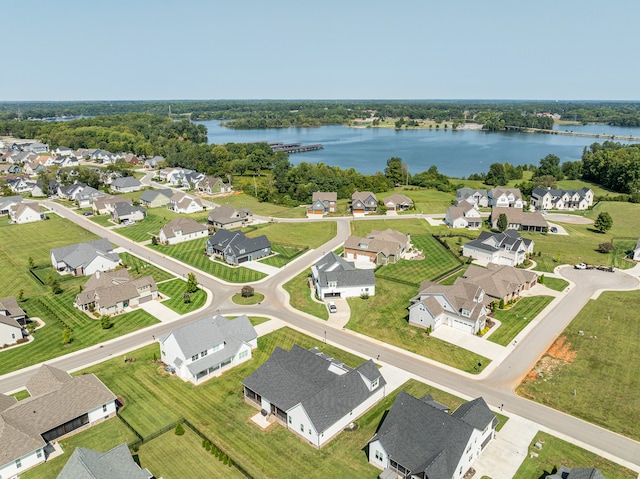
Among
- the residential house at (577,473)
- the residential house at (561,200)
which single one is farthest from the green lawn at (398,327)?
the residential house at (561,200)

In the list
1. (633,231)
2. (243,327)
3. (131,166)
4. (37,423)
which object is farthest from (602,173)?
(131,166)

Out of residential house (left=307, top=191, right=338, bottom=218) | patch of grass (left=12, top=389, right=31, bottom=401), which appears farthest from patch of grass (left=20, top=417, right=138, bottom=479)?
residential house (left=307, top=191, right=338, bottom=218)

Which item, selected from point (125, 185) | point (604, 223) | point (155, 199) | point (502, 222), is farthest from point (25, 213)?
point (604, 223)

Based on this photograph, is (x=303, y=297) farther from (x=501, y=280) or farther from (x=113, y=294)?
(x=501, y=280)

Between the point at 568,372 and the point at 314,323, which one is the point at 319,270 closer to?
the point at 314,323

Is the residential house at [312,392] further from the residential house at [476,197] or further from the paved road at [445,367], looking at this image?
the residential house at [476,197]
